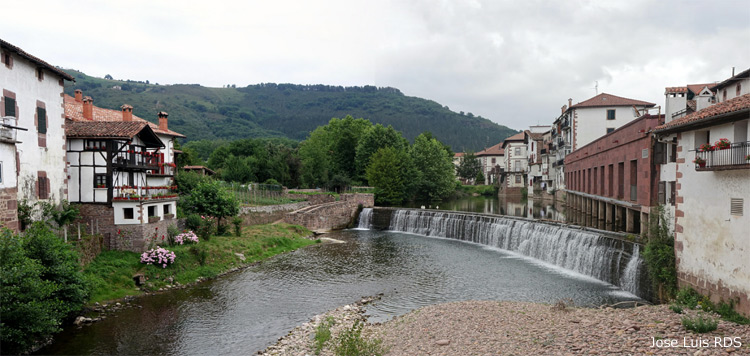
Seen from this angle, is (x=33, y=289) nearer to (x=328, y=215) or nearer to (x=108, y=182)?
(x=108, y=182)

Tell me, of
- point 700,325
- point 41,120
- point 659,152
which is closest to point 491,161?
point 659,152

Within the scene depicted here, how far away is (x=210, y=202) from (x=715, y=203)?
2909 centimetres

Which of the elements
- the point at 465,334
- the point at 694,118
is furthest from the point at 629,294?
the point at 465,334

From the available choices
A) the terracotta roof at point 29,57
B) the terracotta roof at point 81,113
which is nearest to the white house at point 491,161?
the terracotta roof at point 81,113

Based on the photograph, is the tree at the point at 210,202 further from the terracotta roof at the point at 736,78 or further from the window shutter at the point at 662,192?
the terracotta roof at the point at 736,78

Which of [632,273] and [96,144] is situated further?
[96,144]

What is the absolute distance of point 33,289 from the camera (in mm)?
13617

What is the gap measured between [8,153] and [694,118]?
86.1 ft

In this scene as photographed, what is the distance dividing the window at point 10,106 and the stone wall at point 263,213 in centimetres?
1936

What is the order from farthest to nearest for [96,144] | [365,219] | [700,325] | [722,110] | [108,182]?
[365,219], [96,144], [108,182], [722,110], [700,325]

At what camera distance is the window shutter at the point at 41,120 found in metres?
21.7

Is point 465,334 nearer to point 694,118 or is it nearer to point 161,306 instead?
point 694,118

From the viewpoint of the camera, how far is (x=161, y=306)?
19.3 metres

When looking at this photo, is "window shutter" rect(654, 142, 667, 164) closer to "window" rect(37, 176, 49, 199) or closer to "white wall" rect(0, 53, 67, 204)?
"white wall" rect(0, 53, 67, 204)
